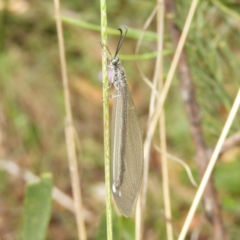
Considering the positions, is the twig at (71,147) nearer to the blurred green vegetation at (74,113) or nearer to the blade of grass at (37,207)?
the blade of grass at (37,207)

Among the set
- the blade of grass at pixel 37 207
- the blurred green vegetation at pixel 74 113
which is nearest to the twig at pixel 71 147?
the blade of grass at pixel 37 207

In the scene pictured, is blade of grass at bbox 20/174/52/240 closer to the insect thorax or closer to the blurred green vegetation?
the insect thorax

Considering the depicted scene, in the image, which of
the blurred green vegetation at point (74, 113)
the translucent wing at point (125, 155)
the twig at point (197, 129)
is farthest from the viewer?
the blurred green vegetation at point (74, 113)

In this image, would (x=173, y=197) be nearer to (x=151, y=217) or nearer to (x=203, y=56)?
(x=151, y=217)

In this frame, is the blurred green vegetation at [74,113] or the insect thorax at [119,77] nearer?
the insect thorax at [119,77]

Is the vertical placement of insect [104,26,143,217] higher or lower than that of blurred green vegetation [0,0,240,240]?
lower

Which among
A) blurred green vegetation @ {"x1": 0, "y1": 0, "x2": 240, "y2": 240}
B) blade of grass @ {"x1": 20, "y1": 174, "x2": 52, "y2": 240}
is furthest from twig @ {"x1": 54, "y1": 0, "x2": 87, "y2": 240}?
blurred green vegetation @ {"x1": 0, "y1": 0, "x2": 240, "y2": 240}

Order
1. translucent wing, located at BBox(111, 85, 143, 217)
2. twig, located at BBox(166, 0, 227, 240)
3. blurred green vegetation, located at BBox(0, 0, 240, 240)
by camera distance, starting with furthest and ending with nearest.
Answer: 1. blurred green vegetation, located at BBox(0, 0, 240, 240)
2. twig, located at BBox(166, 0, 227, 240)
3. translucent wing, located at BBox(111, 85, 143, 217)

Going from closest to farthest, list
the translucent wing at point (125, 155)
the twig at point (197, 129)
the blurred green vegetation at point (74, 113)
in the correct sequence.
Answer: the translucent wing at point (125, 155)
the twig at point (197, 129)
the blurred green vegetation at point (74, 113)
